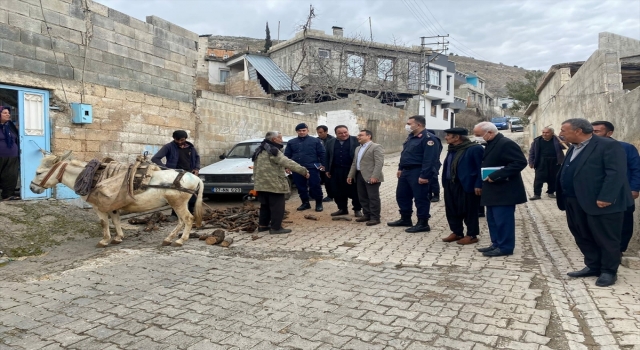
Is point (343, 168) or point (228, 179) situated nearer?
point (343, 168)

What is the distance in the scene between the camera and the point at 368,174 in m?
7.75

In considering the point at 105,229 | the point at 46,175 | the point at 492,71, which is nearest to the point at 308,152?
the point at 105,229

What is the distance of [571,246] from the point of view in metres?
6.16

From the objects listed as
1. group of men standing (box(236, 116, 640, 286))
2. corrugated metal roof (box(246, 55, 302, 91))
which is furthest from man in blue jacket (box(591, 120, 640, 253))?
corrugated metal roof (box(246, 55, 302, 91))

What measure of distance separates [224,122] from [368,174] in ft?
21.1

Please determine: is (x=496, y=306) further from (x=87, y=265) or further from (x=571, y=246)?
(x=87, y=265)

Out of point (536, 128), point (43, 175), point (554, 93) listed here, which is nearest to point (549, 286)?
point (43, 175)

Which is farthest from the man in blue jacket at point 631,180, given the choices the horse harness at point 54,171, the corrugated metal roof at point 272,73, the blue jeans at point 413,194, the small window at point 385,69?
the small window at point 385,69

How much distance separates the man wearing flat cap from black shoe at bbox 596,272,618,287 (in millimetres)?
1883

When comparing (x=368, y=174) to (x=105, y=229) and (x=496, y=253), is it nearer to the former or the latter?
(x=496, y=253)

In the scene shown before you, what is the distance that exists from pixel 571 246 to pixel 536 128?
790 inches

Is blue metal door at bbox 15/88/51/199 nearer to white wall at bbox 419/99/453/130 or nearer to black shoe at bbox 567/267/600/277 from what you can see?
black shoe at bbox 567/267/600/277

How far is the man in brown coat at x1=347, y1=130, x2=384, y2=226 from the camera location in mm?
7663

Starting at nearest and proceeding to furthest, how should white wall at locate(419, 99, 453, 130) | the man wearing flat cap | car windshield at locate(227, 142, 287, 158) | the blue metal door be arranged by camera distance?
1. the man wearing flat cap
2. the blue metal door
3. car windshield at locate(227, 142, 287, 158)
4. white wall at locate(419, 99, 453, 130)
